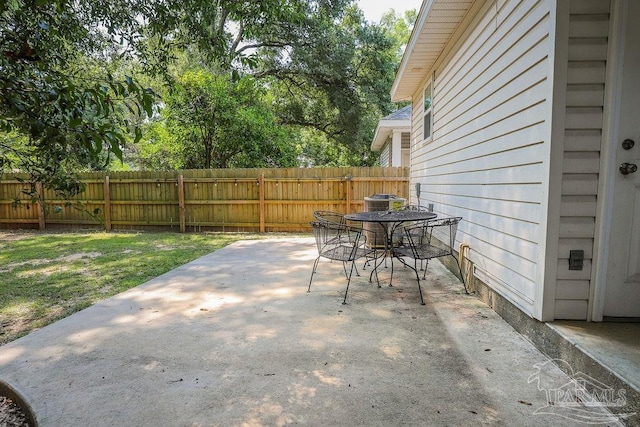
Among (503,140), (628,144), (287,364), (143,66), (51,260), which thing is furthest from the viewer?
(51,260)

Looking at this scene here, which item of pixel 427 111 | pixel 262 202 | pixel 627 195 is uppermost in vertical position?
pixel 427 111

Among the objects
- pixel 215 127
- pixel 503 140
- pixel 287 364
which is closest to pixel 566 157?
pixel 503 140

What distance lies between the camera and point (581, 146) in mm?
2246

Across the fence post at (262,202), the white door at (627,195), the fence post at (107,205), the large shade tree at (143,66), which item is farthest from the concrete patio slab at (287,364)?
the fence post at (107,205)

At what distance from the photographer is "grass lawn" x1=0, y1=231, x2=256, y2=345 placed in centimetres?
359

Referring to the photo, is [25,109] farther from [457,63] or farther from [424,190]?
[424,190]

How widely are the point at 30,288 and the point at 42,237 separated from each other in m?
5.44

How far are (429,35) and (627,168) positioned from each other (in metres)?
3.11

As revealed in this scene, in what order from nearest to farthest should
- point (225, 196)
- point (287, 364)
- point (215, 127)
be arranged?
point (287, 364) < point (225, 196) < point (215, 127)

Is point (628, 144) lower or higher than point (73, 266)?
higher

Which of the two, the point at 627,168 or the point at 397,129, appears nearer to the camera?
the point at 627,168

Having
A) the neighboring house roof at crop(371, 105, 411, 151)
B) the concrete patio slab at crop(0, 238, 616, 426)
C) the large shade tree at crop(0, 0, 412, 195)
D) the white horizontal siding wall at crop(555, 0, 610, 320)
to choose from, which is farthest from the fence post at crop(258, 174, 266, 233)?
the white horizontal siding wall at crop(555, 0, 610, 320)

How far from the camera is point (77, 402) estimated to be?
1.93m

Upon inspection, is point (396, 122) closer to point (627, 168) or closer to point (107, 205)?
point (627, 168)
